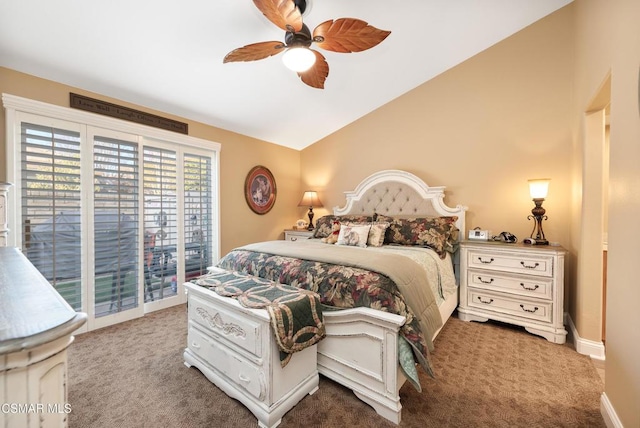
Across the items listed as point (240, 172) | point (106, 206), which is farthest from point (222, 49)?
point (106, 206)

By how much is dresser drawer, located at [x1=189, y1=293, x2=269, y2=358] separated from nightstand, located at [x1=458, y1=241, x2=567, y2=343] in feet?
7.52

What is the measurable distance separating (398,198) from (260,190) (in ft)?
6.81

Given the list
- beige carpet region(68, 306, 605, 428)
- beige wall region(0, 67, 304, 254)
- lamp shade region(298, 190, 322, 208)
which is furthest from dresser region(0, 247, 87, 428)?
lamp shade region(298, 190, 322, 208)

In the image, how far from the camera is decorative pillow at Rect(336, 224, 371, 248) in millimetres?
2861

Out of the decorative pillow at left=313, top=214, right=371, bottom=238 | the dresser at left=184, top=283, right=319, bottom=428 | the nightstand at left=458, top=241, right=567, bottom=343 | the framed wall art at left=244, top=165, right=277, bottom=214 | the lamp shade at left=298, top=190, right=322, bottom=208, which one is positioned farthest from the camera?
the lamp shade at left=298, top=190, right=322, bottom=208

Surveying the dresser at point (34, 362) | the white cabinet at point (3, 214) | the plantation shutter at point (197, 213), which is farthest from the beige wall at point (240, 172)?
the dresser at point (34, 362)

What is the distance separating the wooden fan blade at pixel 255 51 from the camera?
1.87 meters

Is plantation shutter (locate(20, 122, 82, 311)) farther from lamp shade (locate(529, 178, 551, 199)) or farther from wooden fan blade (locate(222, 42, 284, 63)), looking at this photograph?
lamp shade (locate(529, 178, 551, 199))

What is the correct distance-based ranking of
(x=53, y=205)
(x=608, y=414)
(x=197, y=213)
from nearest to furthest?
(x=608, y=414)
(x=53, y=205)
(x=197, y=213)

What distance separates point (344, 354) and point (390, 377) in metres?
0.31

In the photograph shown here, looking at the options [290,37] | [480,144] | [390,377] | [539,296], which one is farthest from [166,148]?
[539,296]

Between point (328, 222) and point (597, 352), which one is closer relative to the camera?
point (597, 352)

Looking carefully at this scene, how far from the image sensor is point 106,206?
264 cm

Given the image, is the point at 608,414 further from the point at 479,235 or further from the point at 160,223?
the point at 160,223
